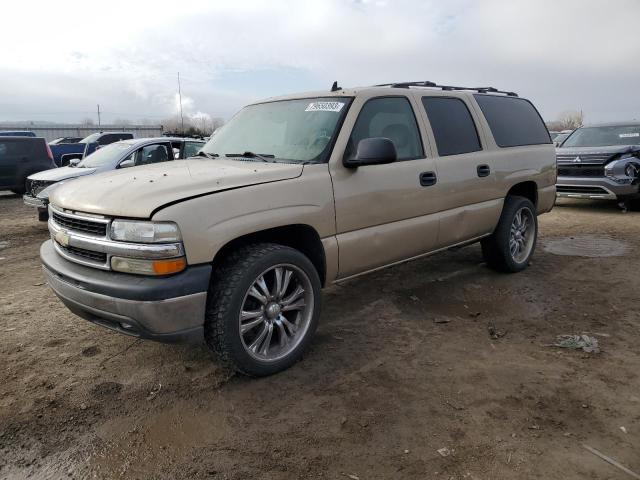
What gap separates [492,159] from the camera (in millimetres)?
5031

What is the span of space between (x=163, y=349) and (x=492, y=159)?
3.55m

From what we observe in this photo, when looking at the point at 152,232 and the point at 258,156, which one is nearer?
the point at 152,232

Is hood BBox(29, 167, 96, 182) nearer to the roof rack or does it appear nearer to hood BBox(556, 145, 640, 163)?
the roof rack

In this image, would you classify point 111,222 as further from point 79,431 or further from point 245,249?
point 79,431

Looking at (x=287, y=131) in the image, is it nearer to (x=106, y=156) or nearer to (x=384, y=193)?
(x=384, y=193)

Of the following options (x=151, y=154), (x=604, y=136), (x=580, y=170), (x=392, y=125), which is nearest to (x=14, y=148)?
(x=151, y=154)

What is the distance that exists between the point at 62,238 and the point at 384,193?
7.51ft

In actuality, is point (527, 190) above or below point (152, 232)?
below

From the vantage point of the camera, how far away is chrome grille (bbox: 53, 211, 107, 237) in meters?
3.02

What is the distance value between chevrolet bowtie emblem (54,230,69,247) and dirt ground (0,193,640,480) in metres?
0.90

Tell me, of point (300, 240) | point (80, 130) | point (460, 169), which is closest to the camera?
point (300, 240)

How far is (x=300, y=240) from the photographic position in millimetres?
3623

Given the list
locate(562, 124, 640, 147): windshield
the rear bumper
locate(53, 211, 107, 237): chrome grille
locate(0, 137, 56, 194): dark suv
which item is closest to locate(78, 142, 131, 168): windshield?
locate(0, 137, 56, 194): dark suv

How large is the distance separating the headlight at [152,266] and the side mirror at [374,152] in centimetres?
145
